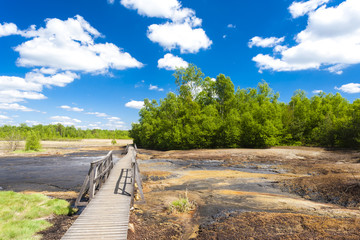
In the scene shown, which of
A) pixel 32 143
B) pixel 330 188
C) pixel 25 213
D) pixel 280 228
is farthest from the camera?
pixel 32 143

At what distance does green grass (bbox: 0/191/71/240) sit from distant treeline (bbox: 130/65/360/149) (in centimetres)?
3219

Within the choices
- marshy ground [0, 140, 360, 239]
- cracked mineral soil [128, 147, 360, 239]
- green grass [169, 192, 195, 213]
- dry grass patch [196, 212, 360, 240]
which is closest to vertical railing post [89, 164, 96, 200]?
marshy ground [0, 140, 360, 239]

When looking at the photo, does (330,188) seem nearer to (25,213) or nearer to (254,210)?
(254,210)

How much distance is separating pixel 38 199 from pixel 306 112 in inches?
1828

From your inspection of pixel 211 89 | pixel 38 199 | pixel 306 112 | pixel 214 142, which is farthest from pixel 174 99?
pixel 38 199

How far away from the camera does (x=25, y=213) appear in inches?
323

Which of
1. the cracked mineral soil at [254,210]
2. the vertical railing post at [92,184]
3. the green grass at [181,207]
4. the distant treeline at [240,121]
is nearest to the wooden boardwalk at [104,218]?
the vertical railing post at [92,184]

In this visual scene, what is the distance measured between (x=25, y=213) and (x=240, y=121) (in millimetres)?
35735

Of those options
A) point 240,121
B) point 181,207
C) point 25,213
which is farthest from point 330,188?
point 240,121

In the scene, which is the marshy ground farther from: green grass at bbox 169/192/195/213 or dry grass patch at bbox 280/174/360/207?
green grass at bbox 169/192/195/213

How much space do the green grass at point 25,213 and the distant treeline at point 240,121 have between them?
3219 cm

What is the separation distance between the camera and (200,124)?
140 ft

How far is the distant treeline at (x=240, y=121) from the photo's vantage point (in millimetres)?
34469

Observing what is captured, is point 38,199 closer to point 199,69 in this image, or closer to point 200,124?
point 200,124
